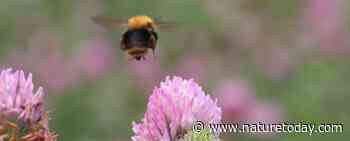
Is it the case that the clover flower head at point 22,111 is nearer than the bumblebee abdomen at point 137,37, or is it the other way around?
the clover flower head at point 22,111

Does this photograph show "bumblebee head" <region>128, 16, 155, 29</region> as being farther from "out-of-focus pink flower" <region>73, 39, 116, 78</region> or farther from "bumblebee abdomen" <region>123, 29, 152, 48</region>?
"out-of-focus pink flower" <region>73, 39, 116, 78</region>

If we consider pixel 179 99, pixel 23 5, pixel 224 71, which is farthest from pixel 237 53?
pixel 179 99

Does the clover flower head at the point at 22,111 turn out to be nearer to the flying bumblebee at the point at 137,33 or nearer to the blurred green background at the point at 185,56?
the flying bumblebee at the point at 137,33

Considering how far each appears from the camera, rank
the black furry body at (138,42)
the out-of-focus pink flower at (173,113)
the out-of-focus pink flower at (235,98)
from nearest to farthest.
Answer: the out-of-focus pink flower at (173,113) < the black furry body at (138,42) < the out-of-focus pink flower at (235,98)

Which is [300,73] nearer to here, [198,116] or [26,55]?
[26,55]

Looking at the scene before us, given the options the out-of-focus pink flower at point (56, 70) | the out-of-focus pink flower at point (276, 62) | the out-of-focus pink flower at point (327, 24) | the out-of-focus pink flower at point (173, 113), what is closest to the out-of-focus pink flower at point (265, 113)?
the out-of-focus pink flower at point (276, 62)

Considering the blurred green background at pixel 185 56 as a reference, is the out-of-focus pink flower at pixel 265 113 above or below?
below

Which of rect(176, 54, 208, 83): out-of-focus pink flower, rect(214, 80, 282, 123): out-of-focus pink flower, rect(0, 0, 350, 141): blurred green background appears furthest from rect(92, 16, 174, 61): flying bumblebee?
rect(176, 54, 208, 83): out-of-focus pink flower
